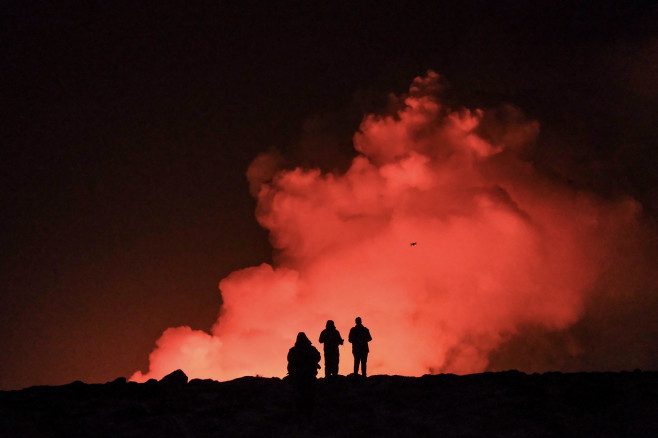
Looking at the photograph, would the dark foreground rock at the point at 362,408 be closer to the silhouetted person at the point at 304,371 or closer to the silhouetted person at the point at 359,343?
the silhouetted person at the point at 304,371

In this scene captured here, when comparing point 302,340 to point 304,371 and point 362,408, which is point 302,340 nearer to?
point 304,371

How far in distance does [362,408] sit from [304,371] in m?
2.60

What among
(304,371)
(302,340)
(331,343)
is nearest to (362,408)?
(304,371)

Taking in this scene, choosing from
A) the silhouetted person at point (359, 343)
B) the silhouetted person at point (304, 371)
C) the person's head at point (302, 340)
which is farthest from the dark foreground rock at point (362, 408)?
the person's head at point (302, 340)

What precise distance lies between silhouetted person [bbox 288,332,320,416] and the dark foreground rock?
0.62m

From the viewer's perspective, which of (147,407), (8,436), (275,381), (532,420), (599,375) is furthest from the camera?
(275,381)

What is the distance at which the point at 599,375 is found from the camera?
20.5 meters

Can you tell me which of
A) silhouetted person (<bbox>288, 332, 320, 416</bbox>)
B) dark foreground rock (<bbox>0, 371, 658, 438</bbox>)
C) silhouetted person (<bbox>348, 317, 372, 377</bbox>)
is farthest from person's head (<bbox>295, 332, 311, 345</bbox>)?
silhouetted person (<bbox>348, 317, 372, 377</bbox>)

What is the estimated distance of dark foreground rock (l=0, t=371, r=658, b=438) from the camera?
1717 cm

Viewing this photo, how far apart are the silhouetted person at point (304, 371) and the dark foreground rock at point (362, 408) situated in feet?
2.04

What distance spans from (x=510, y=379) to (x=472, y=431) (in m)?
4.54

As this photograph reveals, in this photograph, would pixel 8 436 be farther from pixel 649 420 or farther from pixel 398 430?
pixel 649 420

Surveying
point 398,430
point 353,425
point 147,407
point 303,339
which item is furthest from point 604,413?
point 147,407

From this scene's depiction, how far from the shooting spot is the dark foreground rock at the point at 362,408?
17.2 meters
